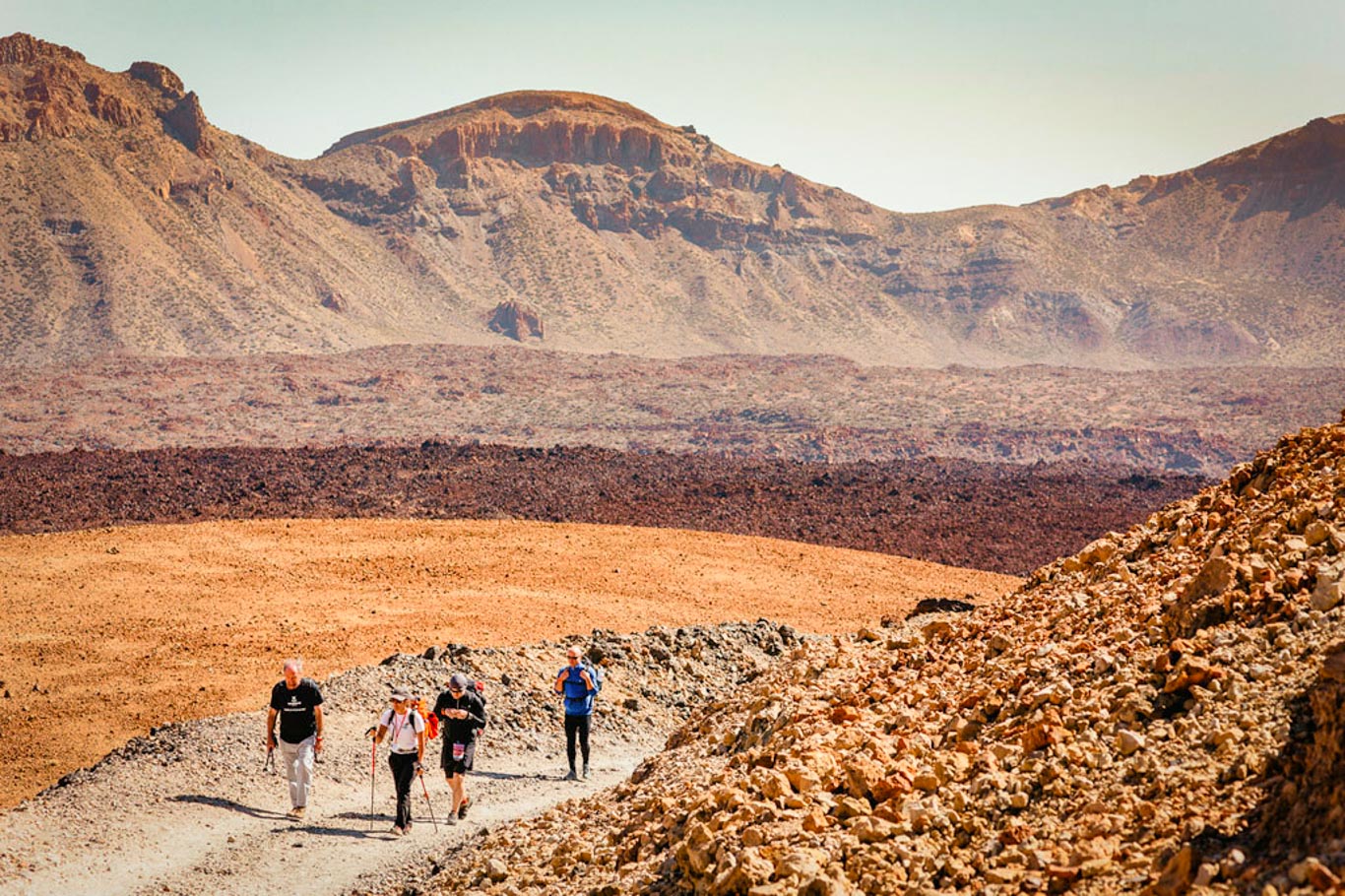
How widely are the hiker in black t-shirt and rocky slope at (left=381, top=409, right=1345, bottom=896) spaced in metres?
2.31

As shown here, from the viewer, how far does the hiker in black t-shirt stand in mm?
11875

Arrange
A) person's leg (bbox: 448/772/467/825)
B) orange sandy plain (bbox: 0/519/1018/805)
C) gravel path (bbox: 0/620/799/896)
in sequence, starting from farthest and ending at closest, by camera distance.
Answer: orange sandy plain (bbox: 0/519/1018/805) → person's leg (bbox: 448/772/467/825) → gravel path (bbox: 0/620/799/896)

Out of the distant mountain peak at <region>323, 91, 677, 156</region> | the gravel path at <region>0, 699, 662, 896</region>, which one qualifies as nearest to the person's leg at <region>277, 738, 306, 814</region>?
the gravel path at <region>0, 699, 662, 896</region>

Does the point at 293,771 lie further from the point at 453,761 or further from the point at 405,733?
the point at 453,761

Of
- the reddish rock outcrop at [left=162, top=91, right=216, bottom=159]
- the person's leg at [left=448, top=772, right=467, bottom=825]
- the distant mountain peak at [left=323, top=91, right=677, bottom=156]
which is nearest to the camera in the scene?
the person's leg at [left=448, top=772, right=467, bottom=825]

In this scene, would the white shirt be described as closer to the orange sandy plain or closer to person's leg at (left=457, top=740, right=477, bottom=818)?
person's leg at (left=457, top=740, right=477, bottom=818)

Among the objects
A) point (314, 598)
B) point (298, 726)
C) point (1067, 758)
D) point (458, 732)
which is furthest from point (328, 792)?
point (314, 598)

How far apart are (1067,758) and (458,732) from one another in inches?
262

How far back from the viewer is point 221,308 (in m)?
98.1

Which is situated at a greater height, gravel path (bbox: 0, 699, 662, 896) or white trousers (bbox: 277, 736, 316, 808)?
white trousers (bbox: 277, 736, 316, 808)

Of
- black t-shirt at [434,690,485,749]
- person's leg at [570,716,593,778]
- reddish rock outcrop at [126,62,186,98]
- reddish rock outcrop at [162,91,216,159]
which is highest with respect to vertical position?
reddish rock outcrop at [126,62,186,98]

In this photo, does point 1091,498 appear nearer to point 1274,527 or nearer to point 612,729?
point 612,729

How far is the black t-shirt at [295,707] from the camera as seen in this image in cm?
1189

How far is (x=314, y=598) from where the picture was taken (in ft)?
76.3
